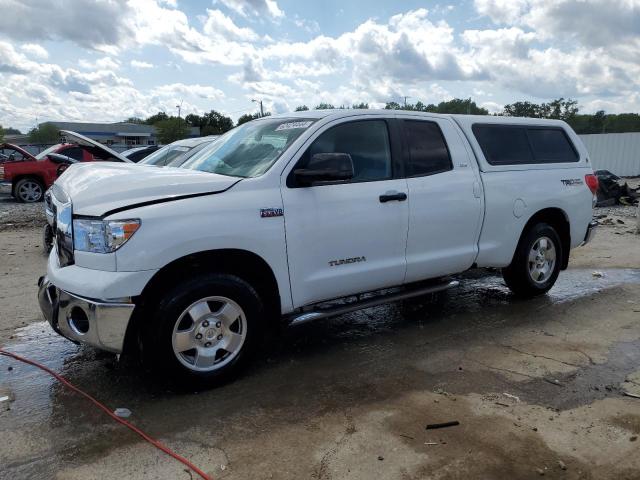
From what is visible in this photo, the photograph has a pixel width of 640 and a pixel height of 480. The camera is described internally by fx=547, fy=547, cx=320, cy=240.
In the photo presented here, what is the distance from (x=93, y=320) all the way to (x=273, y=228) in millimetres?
1322

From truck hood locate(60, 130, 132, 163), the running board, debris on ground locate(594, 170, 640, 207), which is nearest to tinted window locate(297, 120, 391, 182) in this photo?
the running board

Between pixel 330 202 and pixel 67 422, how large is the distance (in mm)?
2321

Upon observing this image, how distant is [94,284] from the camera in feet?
11.1

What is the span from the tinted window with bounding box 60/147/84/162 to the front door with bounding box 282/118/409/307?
1320 centimetres

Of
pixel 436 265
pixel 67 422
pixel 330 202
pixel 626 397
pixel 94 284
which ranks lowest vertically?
pixel 626 397

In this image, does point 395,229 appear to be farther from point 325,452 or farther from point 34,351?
point 34,351

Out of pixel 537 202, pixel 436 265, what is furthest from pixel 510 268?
pixel 436 265

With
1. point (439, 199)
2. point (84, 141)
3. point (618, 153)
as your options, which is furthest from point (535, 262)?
point (618, 153)

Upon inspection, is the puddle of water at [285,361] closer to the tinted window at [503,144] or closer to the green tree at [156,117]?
the tinted window at [503,144]

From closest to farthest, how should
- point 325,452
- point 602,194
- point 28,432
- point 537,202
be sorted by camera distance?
point 325,452, point 28,432, point 537,202, point 602,194

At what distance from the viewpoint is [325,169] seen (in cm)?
393

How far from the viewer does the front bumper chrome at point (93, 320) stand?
3.38m

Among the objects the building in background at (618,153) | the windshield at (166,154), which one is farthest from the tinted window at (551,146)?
the building in background at (618,153)

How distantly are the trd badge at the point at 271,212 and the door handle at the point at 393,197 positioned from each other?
3.07 feet
